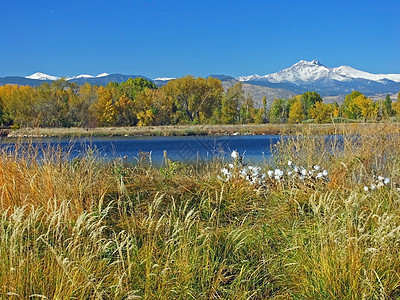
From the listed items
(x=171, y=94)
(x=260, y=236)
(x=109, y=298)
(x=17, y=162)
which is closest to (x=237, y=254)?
(x=260, y=236)

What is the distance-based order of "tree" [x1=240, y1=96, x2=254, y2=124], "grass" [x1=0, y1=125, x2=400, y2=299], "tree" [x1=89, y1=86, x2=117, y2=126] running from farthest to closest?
"tree" [x1=240, y1=96, x2=254, y2=124]
"tree" [x1=89, y1=86, x2=117, y2=126]
"grass" [x1=0, y1=125, x2=400, y2=299]

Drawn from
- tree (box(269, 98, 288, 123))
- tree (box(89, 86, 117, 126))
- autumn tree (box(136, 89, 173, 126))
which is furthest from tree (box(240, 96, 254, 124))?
tree (box(89, 86, 117, 126))

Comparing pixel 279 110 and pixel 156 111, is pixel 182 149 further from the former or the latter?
pixel 279 110

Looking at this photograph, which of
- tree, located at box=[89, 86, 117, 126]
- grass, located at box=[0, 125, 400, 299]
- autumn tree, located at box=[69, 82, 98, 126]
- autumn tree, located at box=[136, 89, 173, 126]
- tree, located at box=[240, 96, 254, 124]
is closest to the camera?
grass, located at box=[0, 125, 400, 299]

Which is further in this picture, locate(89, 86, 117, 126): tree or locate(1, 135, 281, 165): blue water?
locate(89, 86, 117, 126): tree

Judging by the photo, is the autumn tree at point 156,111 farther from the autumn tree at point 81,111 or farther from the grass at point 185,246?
the grass at point 185,246

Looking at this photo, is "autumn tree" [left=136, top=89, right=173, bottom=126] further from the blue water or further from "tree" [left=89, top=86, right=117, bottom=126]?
the blue water

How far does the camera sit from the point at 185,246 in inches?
128

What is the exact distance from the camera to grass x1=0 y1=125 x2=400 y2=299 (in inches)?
115

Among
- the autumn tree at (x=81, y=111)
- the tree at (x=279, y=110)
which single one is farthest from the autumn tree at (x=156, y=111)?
the tree at (x=279, y=110)

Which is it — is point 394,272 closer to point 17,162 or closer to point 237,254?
point 237,254

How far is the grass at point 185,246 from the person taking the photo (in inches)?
115

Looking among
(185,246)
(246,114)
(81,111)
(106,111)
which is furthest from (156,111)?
(185,246)

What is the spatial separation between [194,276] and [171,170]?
459 cm
